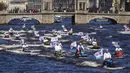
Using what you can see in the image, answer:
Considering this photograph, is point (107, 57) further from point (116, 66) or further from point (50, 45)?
point (50, 45)

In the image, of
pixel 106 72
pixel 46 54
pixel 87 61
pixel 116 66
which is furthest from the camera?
pixel 46 54

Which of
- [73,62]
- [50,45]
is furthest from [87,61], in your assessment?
[50,45]

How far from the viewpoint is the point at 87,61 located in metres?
96.1

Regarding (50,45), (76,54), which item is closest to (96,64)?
(76,54)

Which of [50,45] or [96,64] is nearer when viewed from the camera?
[96,64]

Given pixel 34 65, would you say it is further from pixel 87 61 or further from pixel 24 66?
pixel 87 61

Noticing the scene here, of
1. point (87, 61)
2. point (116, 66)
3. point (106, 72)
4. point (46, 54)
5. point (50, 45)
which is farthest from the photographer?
point (50, 45)

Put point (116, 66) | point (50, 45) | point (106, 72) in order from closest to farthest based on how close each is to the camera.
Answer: point (106, 72), point (116, 66), point (50, 45)

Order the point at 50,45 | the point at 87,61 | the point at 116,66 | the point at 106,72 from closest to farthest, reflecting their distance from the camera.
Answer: the point at 106,72, the point at 116,66, the point at 87,61, the point at 50,45

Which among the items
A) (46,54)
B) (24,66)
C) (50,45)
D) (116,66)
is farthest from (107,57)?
(50,45)

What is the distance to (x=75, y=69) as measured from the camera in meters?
89.1

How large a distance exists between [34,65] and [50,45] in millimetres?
31461

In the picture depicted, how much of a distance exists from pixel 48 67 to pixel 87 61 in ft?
24.9

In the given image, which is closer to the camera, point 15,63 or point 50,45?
point 15,63
